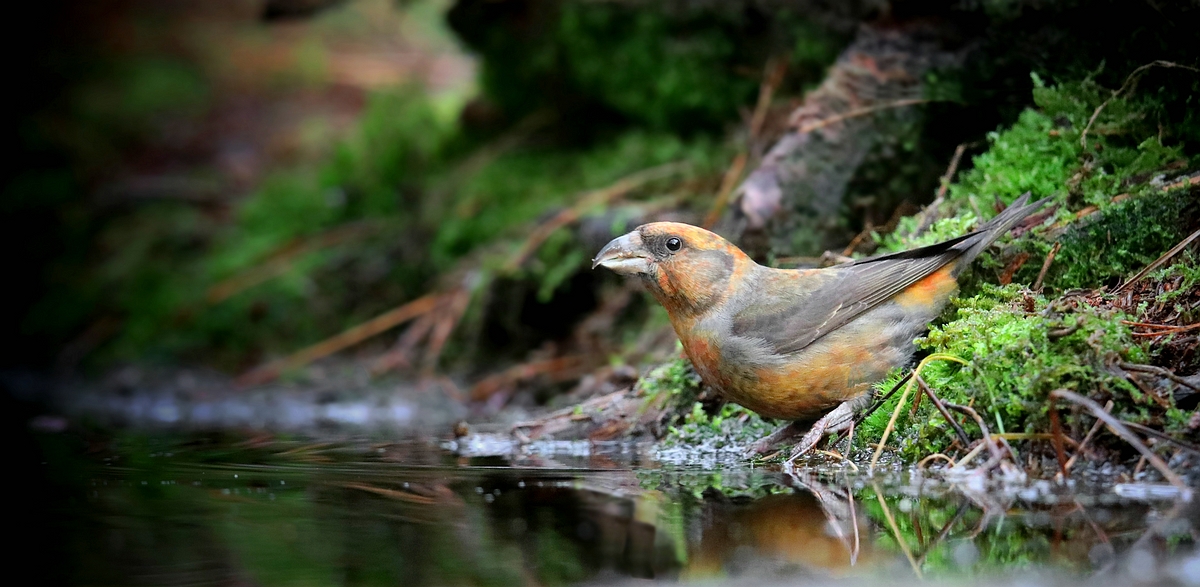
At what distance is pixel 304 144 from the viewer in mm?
12570

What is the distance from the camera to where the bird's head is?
4.57m

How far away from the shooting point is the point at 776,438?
15.0ft

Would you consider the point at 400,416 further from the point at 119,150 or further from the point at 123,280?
the point at 119,150

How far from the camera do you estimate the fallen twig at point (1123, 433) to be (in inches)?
121

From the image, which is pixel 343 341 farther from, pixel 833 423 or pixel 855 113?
pixel 833 423

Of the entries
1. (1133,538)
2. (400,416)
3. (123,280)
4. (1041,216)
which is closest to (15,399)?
(123,280)

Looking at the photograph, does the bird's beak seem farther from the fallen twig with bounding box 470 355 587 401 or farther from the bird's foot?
the fallen twig with bounding box 470 355 587 401

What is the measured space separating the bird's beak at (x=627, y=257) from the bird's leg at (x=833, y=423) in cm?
Answer: 100

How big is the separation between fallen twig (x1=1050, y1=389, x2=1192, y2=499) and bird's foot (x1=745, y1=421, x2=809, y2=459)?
1.28 meters

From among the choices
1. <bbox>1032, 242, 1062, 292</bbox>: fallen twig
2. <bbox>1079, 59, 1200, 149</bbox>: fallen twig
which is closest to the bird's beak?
<bbox>1032, 242, 1062, 292</bbox>: fallen twig

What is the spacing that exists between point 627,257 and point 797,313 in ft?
2.53

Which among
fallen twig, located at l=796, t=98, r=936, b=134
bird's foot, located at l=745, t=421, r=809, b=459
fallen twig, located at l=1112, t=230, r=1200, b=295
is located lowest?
bird's foot, located at l=745, t=421, r=809, b=459

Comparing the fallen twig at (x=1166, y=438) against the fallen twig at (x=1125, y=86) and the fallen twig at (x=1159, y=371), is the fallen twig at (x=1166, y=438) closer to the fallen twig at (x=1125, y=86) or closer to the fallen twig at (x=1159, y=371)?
the fallen twig at (x=1159, y=371)

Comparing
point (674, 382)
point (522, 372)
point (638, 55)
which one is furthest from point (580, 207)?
point (674, 382)
